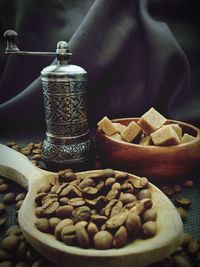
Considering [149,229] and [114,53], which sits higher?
[114,53]

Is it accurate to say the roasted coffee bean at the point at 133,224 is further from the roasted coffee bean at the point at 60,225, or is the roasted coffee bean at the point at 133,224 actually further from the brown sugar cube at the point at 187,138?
the brown sugar cube at the point at 187,138

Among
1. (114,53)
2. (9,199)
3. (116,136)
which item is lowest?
(9,199)

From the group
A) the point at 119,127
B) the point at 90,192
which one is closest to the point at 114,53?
the point at 119,127

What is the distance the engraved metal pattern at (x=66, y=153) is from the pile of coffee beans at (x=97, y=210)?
0.46ft

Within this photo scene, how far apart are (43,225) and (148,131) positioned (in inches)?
16.4

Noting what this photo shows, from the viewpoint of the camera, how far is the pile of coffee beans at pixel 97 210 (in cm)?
59

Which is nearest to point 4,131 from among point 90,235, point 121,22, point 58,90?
point 58,90

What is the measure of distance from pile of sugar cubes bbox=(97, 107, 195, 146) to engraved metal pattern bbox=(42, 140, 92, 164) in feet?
0.31

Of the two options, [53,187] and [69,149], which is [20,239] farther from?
[69,149]

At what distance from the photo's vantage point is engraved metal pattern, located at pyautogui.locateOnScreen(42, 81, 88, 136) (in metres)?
0.92

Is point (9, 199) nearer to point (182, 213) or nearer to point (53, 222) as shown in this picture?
point (53, 222)

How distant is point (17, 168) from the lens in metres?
0.91

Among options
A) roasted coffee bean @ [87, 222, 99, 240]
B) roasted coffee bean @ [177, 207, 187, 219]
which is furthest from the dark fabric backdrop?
roasted coffee bean @ [87, 222, 99, 240]

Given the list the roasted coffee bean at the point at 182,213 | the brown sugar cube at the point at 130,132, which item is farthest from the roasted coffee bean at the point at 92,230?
the brown sugar cube at the point at 130,132
